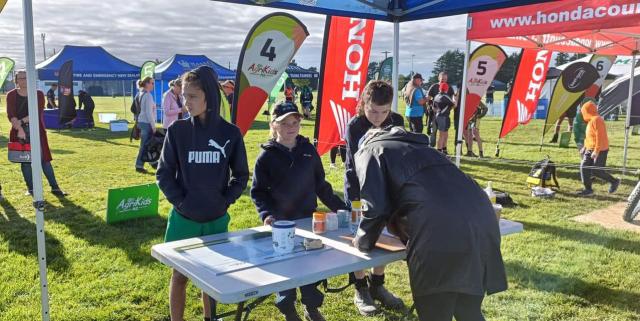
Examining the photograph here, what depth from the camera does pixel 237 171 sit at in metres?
2.84

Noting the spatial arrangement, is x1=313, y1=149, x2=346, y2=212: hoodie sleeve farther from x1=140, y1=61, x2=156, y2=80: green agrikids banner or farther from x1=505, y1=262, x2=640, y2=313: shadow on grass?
x1=140, y1=61, x2=156, y2=80: green agrikids banner

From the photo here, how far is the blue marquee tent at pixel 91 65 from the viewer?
1794cm

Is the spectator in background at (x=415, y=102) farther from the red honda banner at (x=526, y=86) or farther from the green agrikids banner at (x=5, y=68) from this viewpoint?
the green agrikids banner at (x=5, y=68)

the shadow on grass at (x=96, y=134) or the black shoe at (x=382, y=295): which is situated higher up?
the shadow on grass at (x=96, y=134)

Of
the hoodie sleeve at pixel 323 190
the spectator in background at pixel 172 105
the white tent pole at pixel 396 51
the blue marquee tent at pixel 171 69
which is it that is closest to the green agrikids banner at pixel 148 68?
the blue marquee tent at pixel 171 69

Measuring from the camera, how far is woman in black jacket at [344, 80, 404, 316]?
Result: 3086 mm

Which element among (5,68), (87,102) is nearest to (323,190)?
(87,102)

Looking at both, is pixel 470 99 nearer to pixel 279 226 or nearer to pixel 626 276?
pixel 626 276

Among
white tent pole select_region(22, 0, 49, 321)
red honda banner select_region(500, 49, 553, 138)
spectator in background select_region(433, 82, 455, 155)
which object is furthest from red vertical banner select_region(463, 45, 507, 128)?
white tent pole select_region(22, 0, 49, 321)

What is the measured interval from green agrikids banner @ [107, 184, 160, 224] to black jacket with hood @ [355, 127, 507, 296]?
165 inches

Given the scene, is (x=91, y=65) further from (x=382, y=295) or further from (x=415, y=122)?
(x=382, y=295)

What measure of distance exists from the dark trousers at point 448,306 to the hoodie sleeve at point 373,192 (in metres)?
0.38

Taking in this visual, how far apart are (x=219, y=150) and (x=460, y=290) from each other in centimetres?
148

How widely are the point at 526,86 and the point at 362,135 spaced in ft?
28.1
